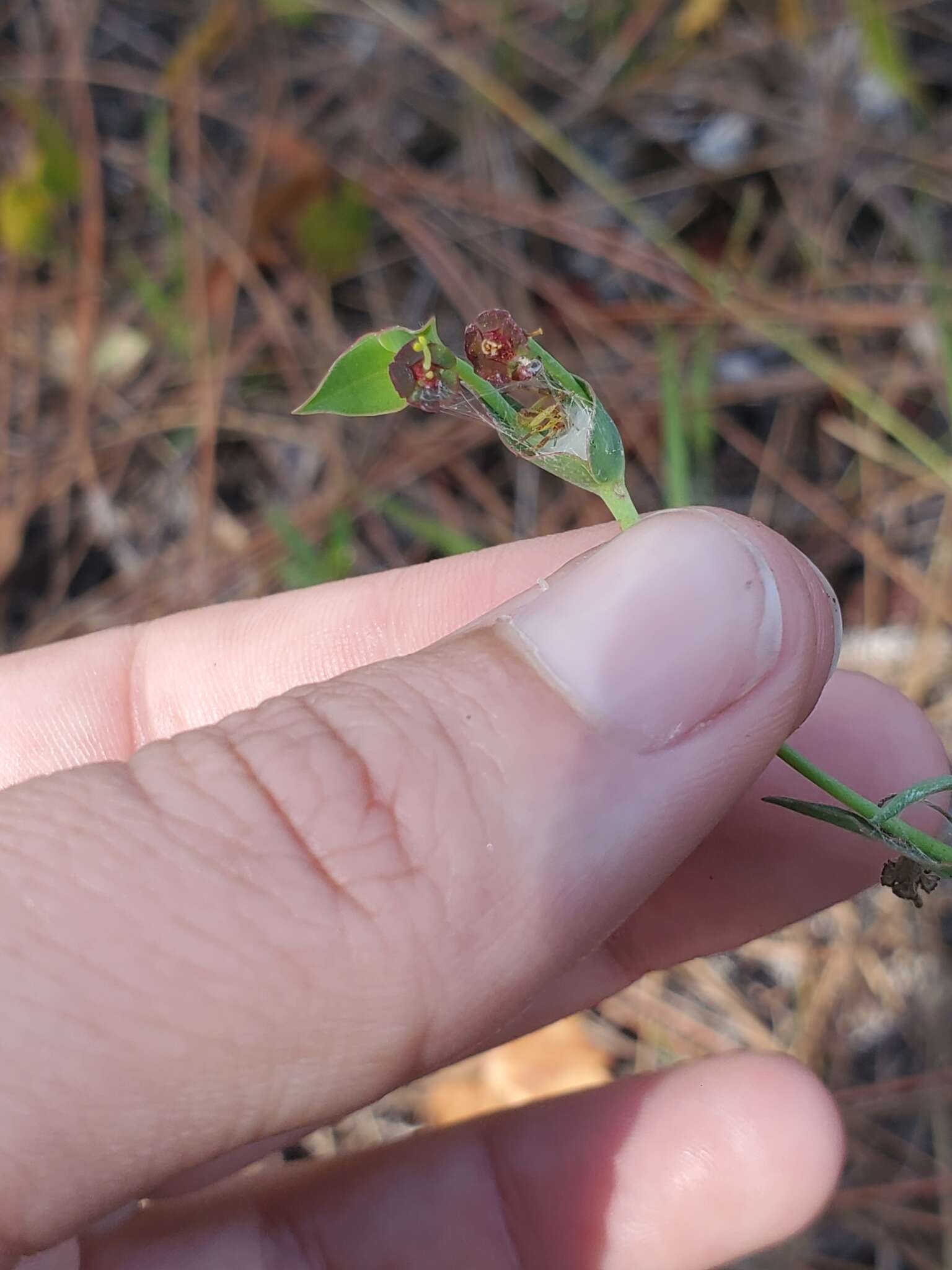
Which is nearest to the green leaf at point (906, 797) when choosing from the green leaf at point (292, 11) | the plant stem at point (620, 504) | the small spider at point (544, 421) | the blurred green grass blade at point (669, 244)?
the plant stem at point (620, 504)

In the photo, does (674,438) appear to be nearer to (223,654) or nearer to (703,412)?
(703,412)

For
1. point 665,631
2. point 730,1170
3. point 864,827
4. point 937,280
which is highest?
point 937,280

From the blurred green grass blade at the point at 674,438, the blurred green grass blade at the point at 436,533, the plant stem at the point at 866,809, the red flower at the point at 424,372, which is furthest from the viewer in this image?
the blurred green grass blade at the point at 436,533

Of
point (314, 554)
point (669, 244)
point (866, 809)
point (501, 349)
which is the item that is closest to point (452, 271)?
point (669, 244)

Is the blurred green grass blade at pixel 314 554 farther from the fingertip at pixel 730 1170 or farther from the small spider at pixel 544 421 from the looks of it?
the fingertip at pixel 730 1170

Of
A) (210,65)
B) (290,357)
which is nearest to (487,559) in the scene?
(290,357)

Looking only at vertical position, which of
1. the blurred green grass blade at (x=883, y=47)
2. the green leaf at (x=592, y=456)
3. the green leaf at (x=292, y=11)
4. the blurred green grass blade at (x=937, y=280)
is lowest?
the blurred green grass blade at (x=937, y=280)

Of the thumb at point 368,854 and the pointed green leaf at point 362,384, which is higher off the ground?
the pointed green leaf at point 362,384

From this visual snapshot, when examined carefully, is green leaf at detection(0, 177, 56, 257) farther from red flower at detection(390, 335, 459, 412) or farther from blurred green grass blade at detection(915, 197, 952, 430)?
red flower at detection(390, 335, 459, 412)
